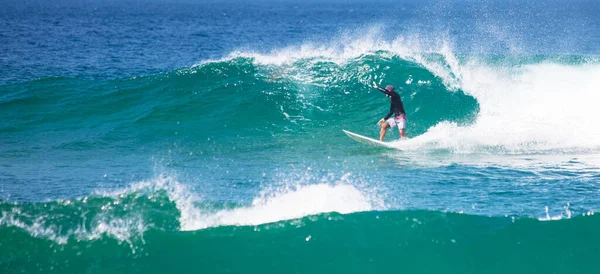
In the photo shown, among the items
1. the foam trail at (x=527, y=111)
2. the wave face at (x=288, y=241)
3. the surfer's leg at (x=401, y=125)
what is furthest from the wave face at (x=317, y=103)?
the wave face at (x=288, y=241)

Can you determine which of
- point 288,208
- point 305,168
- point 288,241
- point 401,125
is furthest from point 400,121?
point 288,241

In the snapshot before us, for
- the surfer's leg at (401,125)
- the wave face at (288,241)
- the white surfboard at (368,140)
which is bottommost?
the wave face at (288,241)

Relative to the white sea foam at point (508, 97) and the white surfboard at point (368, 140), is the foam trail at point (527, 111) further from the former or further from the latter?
the white surfboard at point (368, 140)

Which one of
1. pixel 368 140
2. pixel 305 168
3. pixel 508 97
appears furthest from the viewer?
pixel 508 97

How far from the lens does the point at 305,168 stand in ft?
39.1

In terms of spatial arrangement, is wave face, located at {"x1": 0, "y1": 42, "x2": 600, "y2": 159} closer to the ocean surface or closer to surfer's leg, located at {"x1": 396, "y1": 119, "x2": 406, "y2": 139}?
the ocean surface

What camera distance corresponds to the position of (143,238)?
7996 mm

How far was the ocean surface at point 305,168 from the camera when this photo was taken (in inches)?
309

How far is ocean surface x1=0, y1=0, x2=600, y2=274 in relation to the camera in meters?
7.84

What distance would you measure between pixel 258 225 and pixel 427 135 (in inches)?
294

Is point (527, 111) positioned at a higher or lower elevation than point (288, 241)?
higher

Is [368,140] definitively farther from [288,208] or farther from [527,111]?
[288,208]

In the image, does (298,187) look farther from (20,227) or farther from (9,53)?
(9,53)

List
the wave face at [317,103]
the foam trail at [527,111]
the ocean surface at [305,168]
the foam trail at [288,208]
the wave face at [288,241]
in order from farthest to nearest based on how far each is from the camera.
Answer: the wave face at [317,103]
the foam trail at [527,111]
the foam trail at [288,208]
the ocean surface at [305,168]
the wave face at [288,241]
